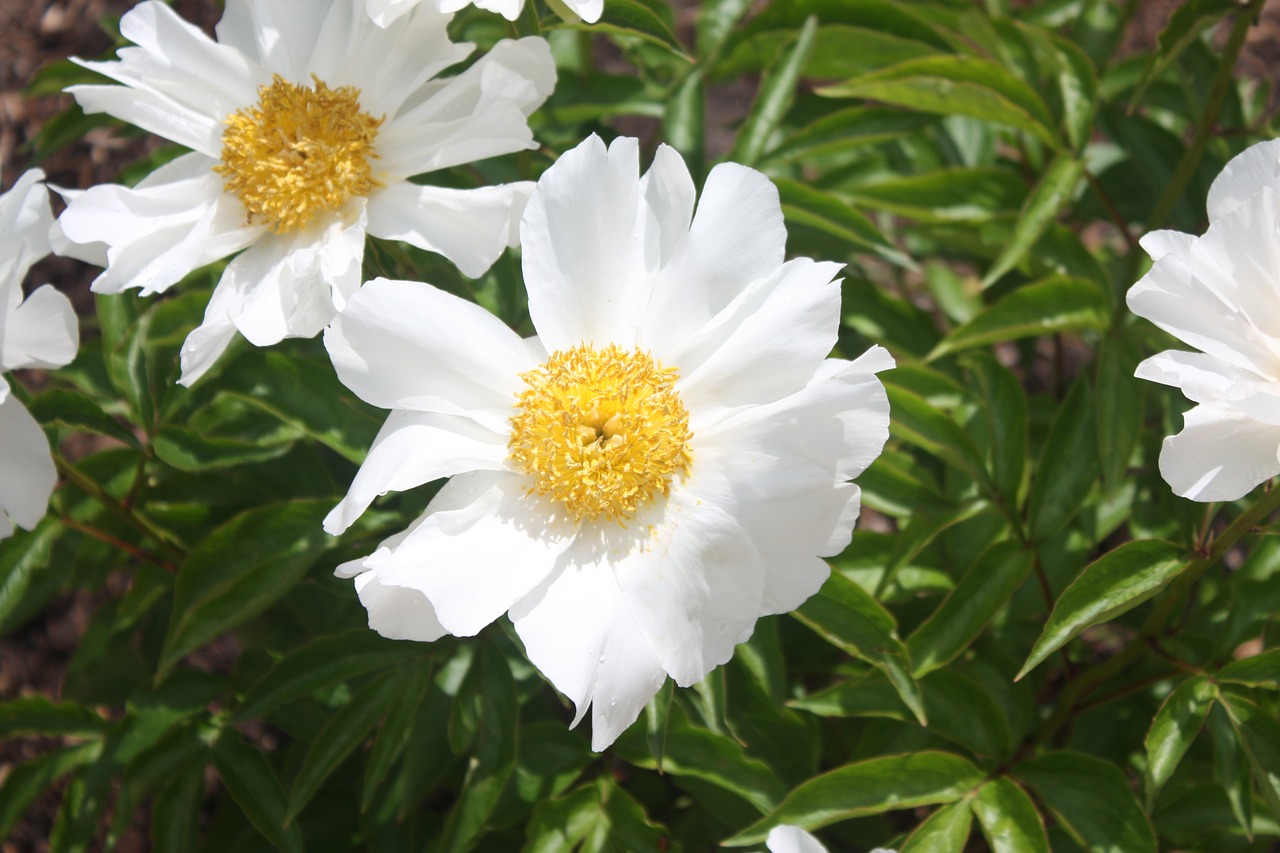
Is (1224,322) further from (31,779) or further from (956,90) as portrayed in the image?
(31,779)

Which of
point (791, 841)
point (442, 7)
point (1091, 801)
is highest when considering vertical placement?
point (442, 7)

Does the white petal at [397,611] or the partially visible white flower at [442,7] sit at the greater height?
the partially visible white flower at [442,7]

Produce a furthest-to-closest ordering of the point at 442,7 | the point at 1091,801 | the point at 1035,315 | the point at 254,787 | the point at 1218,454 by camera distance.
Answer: the point at 1035,315 < the point at 254,787 < the point at 1091,801 < the point at 442,7 < the point at 1218,454

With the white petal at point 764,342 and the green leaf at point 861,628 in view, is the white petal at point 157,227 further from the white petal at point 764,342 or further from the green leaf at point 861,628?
the green leaf at point 861,628

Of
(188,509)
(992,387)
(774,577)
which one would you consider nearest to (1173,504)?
→ (992,387)

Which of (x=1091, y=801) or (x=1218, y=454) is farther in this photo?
(x=1091, y=801)

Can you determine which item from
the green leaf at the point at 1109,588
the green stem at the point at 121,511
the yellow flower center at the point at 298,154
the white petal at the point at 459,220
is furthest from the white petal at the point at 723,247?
the green stem at the point at 121,511

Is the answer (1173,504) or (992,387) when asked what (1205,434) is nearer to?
(992,387)

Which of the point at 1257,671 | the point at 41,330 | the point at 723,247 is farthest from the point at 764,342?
the point at 41,330
